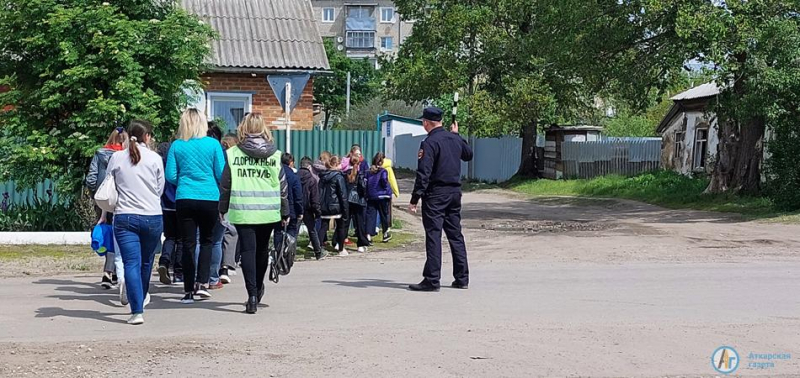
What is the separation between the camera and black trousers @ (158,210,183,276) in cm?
988

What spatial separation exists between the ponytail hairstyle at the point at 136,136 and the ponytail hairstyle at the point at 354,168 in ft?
20.5

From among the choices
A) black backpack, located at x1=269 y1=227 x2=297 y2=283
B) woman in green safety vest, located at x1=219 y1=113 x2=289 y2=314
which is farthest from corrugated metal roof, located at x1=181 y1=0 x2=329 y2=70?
woman in green safety vest, located at x1=219 y1=113 x2=289 y2=314

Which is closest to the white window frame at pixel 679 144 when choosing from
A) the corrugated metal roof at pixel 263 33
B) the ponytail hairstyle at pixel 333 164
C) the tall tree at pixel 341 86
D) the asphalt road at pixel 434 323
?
the corrugated metal roof at pixel 263 33

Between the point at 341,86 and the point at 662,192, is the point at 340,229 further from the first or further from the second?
the point at 341,86

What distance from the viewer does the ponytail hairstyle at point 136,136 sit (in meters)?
8.14

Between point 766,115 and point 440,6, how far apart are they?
62.7 feet

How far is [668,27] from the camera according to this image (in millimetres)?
21750

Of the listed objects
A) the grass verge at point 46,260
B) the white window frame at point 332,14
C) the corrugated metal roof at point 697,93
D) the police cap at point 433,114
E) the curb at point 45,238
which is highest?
the white window frame at point 332,14

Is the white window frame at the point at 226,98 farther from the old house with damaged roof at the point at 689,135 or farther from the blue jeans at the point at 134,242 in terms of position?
the old house with damaged roof at the point at 689,135

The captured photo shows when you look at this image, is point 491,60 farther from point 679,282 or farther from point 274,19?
point 679,282

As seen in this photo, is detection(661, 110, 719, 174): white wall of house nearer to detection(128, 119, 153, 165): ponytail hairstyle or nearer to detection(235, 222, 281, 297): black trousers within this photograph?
detection(235, 222, 281, 297): black trousers

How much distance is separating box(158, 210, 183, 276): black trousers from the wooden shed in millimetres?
27488

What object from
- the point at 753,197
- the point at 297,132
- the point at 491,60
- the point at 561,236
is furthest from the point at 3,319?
the point at 491,60

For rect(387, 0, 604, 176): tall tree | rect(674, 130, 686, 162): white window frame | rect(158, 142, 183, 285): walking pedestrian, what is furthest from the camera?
rect(387, 0, 604, 176): tall tree
